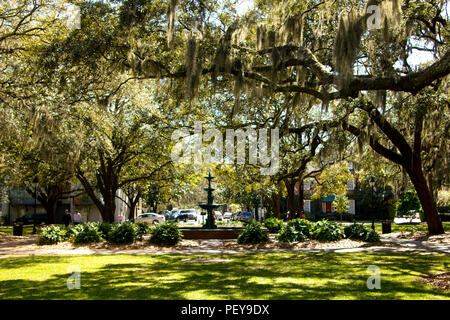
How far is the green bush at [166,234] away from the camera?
16.8 metres

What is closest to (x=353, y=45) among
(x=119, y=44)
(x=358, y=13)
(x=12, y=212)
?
(x=358, y=13)

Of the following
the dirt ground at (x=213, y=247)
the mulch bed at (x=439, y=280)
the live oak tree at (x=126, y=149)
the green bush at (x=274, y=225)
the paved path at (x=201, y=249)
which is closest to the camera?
the mulch bed at (x=439, y=280)

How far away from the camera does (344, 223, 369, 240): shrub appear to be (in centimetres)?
1713

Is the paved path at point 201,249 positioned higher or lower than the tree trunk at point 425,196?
lower

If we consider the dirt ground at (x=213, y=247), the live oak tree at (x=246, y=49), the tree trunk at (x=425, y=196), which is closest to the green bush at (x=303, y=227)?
the dirt ground at (x=213, y=247)

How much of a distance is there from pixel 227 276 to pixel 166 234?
25.9 feet

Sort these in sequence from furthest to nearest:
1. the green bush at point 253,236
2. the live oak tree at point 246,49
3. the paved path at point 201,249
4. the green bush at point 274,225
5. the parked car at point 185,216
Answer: the parked car at point 185,216 → the green bush at point 274,225 → the green bush at point 253,236 → the paved path at point 201,249 → the live oak tree at point 246,49

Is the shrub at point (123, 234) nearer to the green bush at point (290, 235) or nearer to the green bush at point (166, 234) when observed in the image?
the green bush at point (166, 234)

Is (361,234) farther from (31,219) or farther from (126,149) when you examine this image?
(31,219)

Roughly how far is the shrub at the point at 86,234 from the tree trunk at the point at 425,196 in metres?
13.0

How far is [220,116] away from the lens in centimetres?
2072

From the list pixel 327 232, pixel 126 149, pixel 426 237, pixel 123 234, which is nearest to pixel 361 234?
pixel 327 232

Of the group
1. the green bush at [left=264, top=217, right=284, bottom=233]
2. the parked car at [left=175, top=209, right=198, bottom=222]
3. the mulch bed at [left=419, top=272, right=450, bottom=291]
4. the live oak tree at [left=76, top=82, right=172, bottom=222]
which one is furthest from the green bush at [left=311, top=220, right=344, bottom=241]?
the parked car at [left=175, top=209, right=198, bottom=222]

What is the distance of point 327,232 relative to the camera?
16953 mm
